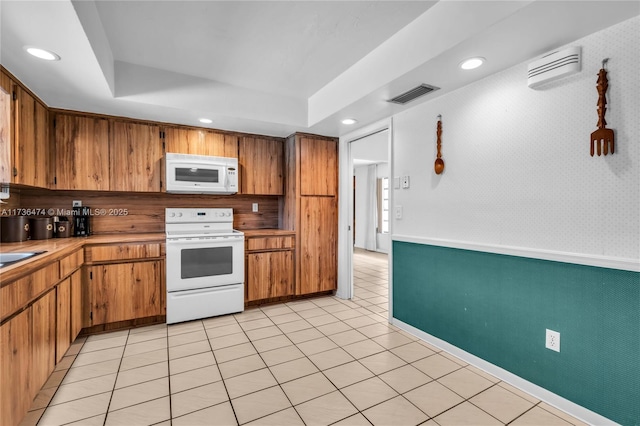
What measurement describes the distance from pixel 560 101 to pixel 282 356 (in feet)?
8.56

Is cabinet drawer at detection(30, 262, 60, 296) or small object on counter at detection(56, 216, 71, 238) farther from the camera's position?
small object on counter at detection(56, 216, 71, 238)

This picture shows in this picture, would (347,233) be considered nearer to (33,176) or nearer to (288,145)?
(288,145)

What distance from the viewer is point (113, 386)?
2014 millimetres

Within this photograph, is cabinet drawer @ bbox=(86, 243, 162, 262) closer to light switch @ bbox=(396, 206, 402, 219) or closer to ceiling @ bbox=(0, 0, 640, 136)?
ceiling @ bbox=(0, 0, 640, 136)

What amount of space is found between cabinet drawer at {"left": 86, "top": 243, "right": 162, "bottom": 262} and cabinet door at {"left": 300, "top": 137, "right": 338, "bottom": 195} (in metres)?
1.78

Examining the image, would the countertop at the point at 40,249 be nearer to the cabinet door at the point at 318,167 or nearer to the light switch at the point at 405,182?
the cabinet door at the point at 318,167

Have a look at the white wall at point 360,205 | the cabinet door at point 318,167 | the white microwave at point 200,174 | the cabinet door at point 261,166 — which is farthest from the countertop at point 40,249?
the white wall at point 360,205

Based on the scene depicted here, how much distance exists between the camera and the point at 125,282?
291cm

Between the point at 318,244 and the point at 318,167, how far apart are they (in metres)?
1.01

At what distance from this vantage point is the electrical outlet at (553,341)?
1840 mm

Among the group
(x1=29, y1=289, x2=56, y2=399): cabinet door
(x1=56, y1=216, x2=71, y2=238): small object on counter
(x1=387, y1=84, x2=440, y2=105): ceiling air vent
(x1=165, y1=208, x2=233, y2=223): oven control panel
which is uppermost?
(x1=387, y1=84, x2=440, y2=105): ceiling air vent

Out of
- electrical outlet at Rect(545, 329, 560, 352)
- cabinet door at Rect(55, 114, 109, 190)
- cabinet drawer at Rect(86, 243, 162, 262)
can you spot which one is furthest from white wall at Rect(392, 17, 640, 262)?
cabinet door at Rect(55, 114, 109, 190)

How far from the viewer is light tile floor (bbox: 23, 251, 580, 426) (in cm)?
173

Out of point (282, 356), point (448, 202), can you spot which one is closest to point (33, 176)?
point (282, 356)
